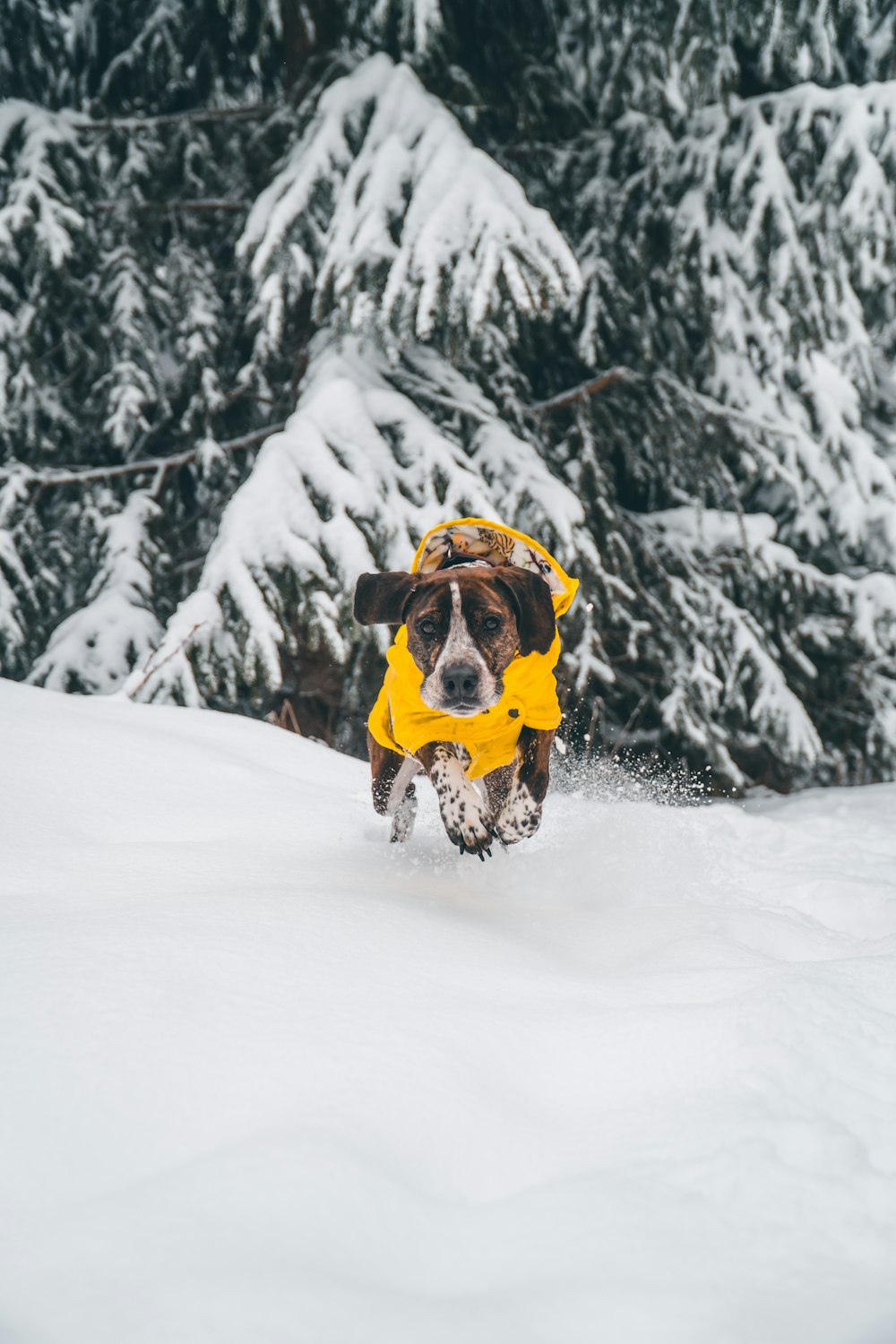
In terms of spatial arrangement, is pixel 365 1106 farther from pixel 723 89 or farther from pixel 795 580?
pixel 723 89

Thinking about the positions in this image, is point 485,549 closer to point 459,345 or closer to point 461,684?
point 461,684

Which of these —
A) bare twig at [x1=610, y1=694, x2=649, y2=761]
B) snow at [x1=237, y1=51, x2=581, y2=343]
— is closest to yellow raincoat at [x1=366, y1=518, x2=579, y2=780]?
snow at [x1=237, y1=51, x2=581, y2=343]

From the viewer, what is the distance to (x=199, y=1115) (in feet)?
3.37

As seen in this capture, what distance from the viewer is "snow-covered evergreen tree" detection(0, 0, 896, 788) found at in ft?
14.4

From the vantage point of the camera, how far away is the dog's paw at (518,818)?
2613 millimetres

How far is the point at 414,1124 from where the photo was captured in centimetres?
107

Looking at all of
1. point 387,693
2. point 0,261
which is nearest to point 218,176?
point 0,261

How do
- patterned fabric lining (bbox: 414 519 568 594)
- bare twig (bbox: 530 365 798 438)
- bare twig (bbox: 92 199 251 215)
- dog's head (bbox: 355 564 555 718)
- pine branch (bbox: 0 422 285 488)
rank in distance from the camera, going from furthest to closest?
bare twig (bbox: 92 199 251 215), bare twig (bbox: 530 365 798 438), pine branch (bbox: 0 422 285 488), patterned fabric lining (bbox: 414 519 568 594), dog's head (bbox: 355 564 555 718)

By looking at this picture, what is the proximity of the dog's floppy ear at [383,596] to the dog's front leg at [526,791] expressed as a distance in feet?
1.72

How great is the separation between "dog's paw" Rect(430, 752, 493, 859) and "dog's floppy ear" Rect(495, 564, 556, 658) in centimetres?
41

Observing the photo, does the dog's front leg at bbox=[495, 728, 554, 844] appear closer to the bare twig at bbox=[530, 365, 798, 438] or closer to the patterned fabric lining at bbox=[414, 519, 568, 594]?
the patterned fabric lining at bbox=[414, 519, 568, 594]

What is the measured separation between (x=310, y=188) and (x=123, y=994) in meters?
4.35

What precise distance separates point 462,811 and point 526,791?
0.33 m

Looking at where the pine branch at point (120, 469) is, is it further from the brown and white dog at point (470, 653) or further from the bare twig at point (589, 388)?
the brown and white dog at point (470, 653)
